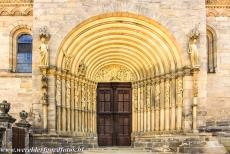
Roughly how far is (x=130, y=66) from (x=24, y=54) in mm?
5047

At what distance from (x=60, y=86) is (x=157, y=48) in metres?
4.39

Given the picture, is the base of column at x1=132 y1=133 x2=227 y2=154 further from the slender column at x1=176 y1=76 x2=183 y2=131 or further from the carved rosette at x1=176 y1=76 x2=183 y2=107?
the carved rosette at x1=176 y1=76 x2=183 y2=107

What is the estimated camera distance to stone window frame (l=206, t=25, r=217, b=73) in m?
22.8

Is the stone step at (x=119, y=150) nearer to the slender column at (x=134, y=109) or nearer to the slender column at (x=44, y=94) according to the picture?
the slender column at (x=134, y=109)

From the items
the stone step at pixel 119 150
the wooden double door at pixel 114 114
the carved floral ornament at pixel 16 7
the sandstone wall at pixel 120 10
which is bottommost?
the stone step at pixel 119 150

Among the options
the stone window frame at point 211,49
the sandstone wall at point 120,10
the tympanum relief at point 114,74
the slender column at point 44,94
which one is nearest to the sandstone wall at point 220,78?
the stone window frame at point 211,49

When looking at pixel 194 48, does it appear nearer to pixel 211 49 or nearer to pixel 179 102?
pixel 179 102

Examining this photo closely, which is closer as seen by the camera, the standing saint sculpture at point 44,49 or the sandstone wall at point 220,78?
the standing saint sculpture at point 44,49

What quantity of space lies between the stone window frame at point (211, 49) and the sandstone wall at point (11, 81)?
27.4 feet

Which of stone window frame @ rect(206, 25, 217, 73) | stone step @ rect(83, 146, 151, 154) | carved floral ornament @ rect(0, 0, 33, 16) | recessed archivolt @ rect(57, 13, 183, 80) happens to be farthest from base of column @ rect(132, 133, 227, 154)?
carved floral ornament @ rect(0, 0, 33, 16)

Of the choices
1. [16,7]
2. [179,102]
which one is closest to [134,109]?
[179,102]

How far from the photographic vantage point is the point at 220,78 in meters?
22.6

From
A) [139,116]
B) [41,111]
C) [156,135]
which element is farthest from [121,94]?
[41,111]

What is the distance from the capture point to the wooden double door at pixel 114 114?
23.5m
